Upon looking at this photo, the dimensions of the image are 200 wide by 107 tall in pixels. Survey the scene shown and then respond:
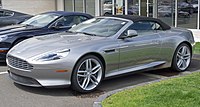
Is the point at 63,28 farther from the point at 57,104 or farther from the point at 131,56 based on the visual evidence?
the point at 57,104

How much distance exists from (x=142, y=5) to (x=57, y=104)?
10.3 m

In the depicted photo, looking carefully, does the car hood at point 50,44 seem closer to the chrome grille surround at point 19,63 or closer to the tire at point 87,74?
the chrome grille surround at point 19,63

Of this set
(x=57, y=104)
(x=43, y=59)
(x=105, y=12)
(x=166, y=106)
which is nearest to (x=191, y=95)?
(x=166, y=106)

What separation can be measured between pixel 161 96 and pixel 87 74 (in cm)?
145

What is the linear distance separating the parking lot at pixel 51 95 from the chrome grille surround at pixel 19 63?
490mm

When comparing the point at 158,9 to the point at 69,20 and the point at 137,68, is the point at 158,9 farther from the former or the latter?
the point at 137,68

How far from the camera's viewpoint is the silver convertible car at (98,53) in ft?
16.8

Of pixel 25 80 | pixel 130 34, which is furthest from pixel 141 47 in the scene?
pixel 25 80

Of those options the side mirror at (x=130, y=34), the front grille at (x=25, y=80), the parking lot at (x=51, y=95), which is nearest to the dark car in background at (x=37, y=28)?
the parking lot at (x=51, y=95)

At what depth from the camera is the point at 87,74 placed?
17.9ft

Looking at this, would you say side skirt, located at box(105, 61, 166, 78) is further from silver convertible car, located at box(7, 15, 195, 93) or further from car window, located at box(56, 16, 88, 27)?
car window, located at box(56, 16, 88, 27)

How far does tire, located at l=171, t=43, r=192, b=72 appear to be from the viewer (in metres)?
6.84

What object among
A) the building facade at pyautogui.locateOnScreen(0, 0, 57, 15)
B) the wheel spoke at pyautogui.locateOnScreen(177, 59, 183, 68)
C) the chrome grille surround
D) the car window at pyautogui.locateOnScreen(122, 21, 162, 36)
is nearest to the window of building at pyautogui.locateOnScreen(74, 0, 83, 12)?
the building facade at pyautogui.locateOnScreen(0, 0, 57, 15)

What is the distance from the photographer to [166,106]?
4328 millimetres
